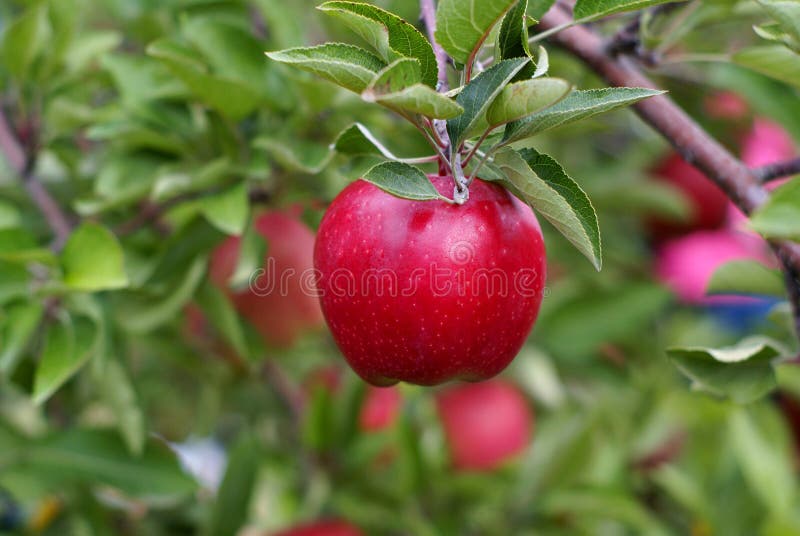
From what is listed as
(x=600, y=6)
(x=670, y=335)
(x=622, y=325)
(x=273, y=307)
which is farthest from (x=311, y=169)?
(x=670, y=335)

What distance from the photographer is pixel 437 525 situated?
1.06 m

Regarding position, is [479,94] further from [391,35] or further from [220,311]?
[220,311]

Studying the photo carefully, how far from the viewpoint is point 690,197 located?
5.08 ft

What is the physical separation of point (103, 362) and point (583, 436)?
0.59 m

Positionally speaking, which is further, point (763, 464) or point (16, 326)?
point (763, 464)

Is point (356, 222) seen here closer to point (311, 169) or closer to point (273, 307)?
point (311, 169)

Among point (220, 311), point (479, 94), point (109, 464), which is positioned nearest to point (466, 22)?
point (479, 94)

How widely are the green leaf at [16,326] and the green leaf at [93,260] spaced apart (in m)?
0.04

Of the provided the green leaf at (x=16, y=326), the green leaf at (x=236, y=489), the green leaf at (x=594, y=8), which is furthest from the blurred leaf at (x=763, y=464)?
the green leaf at (x=16, y=326)

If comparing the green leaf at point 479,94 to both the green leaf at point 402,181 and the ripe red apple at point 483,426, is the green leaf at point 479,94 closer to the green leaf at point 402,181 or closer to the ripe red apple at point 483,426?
the green leaf at point 402,181

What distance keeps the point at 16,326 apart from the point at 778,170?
0.63 meters

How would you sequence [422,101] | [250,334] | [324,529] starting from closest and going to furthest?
[422,101] < [250,334] < [324,529]

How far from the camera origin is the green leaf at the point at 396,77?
0.42 metres

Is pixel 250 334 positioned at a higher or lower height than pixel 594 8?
lower
